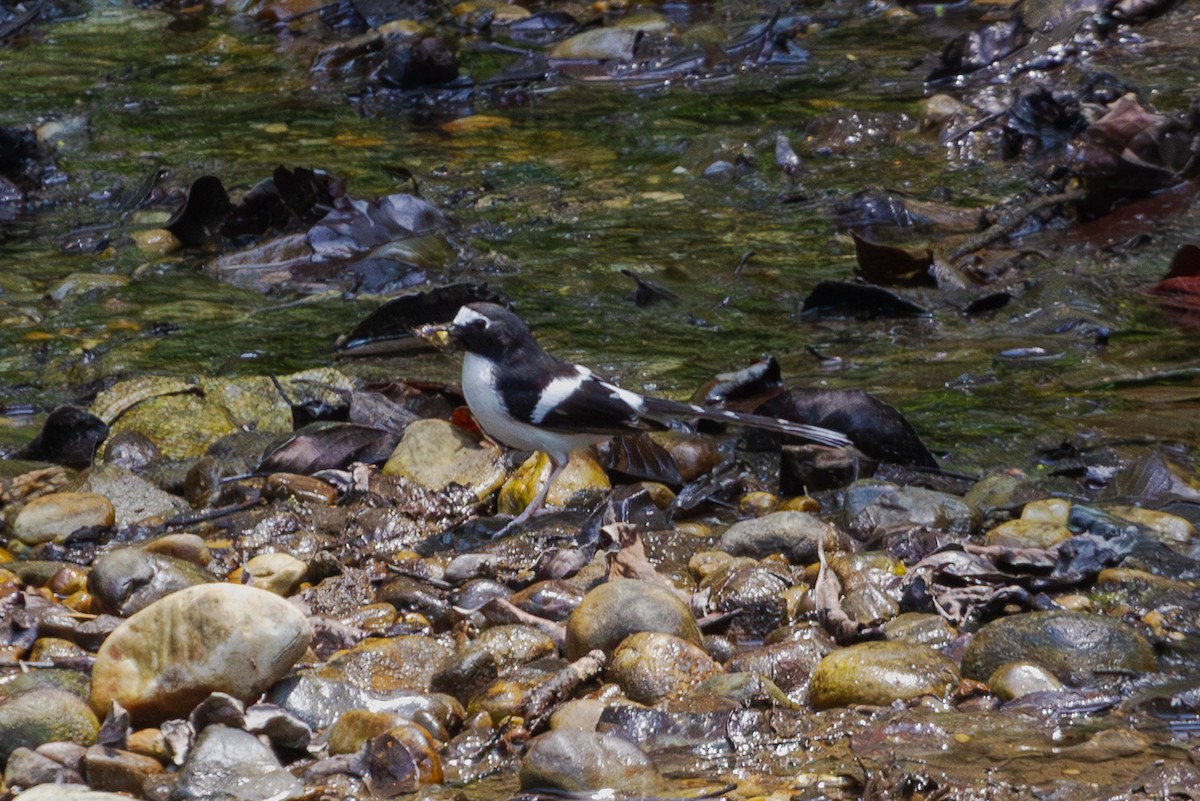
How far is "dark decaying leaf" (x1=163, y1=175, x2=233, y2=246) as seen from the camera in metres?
9.30

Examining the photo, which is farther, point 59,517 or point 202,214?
point 202,214

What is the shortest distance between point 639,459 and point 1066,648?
2275 mm

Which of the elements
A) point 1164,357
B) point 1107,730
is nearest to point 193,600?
point 1107,730

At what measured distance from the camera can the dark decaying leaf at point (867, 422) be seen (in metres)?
5.57

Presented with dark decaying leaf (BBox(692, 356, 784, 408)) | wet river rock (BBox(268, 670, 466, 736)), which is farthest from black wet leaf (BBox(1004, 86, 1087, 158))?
wet river rock (BBox(268, 670, 466, 736))

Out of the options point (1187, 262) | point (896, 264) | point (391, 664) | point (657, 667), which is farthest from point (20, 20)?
point (657, 667)

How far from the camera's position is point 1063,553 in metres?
4.52

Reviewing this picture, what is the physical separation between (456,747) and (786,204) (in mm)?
6443

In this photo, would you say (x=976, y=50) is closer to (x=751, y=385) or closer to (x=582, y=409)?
(x=751, y=385)

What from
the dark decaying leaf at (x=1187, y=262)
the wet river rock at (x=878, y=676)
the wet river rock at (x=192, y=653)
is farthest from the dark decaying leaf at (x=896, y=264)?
the wet river rock at (x=192, y=653)

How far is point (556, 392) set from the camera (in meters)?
5.72

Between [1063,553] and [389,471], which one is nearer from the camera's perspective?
[1063,553]

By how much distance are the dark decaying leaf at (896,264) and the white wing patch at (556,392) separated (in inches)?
96.3

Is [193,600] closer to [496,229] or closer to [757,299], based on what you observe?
[757,299]
